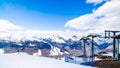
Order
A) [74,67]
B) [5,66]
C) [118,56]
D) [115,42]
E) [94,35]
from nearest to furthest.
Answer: [74,67]
[5,66]
[118,56]
[115,42]
[94,35]

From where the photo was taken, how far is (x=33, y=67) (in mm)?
10633

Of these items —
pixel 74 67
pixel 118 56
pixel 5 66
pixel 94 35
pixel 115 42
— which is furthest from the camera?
pixel 94 35

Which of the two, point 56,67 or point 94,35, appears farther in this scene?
point 94,35

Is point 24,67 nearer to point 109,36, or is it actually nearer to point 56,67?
point 56,67

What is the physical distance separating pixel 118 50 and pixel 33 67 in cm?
3887

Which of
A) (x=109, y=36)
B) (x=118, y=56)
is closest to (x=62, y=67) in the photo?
(x=118, y=56)

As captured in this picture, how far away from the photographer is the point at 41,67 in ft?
35.0

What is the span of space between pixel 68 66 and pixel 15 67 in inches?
94.8

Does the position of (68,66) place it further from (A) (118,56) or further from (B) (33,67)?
(A) (118,56)

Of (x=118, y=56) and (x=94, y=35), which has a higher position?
(x=94, y=35)

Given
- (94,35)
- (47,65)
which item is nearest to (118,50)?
(94,35)

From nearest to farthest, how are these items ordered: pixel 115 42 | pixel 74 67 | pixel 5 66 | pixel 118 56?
pixel 74 67 → pixel 5 66 → pixel 118 56 → pixel 115 42

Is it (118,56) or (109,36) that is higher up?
(109,36)

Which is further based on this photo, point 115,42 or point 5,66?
point 115,42
